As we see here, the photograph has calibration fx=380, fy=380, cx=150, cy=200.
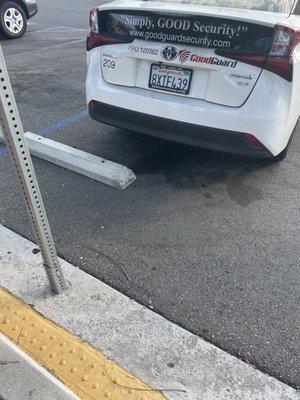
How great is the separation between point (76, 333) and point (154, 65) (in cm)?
203

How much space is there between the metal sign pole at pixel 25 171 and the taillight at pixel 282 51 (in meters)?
1.79

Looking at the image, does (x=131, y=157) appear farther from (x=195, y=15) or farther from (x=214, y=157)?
(x=195, y=15)

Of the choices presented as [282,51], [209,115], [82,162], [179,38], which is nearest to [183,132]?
[209,115]

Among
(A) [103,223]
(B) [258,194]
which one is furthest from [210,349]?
(B) [258,194]

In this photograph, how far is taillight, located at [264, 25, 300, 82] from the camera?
8.39 ft

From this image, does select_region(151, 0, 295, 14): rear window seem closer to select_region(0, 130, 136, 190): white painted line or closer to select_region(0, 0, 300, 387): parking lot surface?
select_region(0, 0, 300, 387): parking lot surface

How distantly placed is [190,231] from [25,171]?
4.90 ft

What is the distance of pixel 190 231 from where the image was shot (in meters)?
2.90

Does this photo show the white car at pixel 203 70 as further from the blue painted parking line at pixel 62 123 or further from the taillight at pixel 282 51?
the blue painted parking line at pixel 62 123

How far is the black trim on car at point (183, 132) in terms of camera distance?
2865mm

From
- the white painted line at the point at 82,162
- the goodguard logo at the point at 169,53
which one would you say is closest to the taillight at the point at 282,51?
the goodguard logo at the point at 169,53

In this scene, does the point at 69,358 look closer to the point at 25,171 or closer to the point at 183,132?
the point at 25,171

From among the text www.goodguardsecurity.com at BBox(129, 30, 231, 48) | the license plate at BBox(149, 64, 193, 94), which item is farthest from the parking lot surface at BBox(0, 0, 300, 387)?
the text www.goodguardsecurity.com at BBox(129, 30, 231, 48)

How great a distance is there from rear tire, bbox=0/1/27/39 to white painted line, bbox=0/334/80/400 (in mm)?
8100
